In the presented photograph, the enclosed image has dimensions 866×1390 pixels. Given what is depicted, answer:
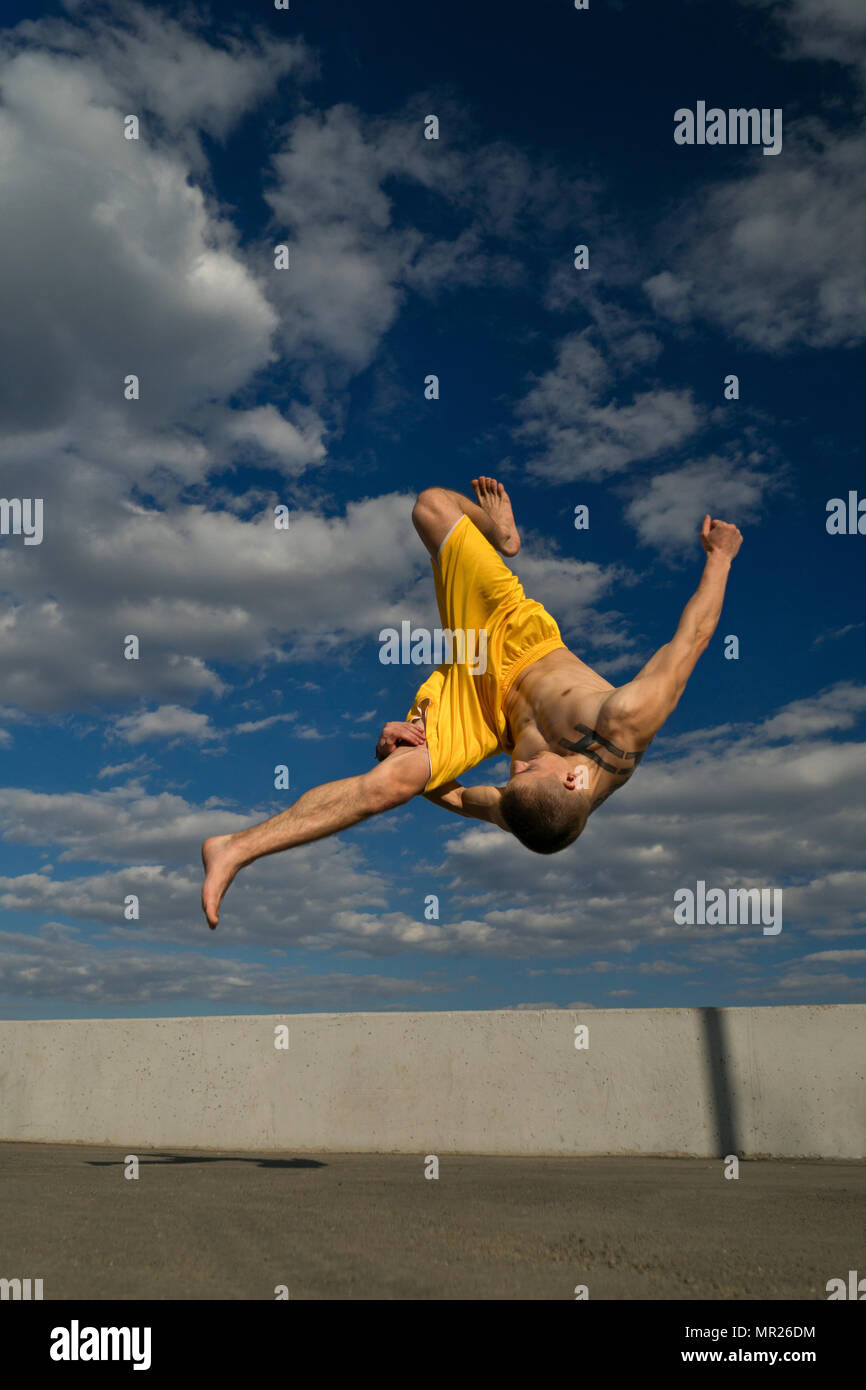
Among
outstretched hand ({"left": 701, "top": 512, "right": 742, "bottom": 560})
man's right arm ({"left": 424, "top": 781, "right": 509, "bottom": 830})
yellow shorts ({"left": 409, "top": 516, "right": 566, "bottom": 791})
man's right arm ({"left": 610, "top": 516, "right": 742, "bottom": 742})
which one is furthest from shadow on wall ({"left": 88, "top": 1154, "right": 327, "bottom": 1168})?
outstretched hand ({"left": 701, "top": 512, "right": 742, "bottom": 560})

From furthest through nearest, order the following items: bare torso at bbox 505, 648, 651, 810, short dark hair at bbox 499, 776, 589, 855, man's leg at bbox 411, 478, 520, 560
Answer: man's leg at bbox 411, 478, 520, 560, bare torso at bbox 505, 648, 651, 810, short dark hair at bbox 499, 776, 589, 855

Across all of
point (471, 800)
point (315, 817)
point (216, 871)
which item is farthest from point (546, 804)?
point (216, 871)

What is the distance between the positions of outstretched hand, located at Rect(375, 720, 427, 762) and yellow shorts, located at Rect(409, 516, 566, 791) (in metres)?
0.05

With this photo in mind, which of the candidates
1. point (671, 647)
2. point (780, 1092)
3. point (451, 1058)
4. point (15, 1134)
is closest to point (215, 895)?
point (671, 647)

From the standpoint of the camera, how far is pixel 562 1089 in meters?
9.51

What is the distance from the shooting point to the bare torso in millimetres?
3732

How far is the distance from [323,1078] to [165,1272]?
299 inches

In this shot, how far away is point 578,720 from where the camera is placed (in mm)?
3805

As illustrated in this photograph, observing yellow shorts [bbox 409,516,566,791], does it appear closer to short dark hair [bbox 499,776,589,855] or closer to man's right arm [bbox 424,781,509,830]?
man's right arm [bbox 424,781,509,830]

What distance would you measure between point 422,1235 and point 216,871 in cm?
150

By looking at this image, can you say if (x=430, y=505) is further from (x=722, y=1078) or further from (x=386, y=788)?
(x=722, y=1078)
